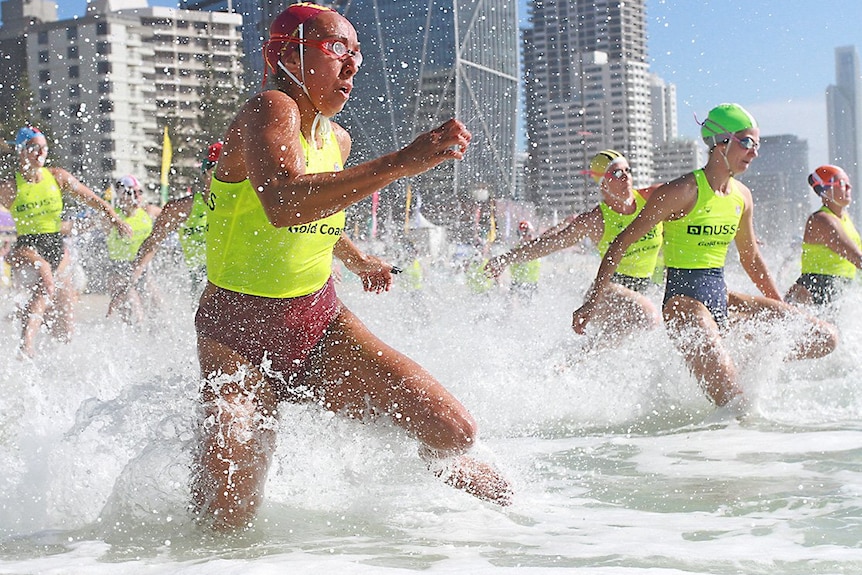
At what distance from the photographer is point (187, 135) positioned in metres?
52.0

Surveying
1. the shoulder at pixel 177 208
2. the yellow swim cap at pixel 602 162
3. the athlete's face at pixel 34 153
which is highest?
the athlete's face at pixel 34 153

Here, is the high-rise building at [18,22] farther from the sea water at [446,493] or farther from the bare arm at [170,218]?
the sea water at [446,493]

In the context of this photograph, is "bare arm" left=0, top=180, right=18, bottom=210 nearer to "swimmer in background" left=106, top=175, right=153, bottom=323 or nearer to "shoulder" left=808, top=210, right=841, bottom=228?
"swimmer in background" left=106, top=175, right=153, bottom=323

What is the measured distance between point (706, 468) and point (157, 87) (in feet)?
233

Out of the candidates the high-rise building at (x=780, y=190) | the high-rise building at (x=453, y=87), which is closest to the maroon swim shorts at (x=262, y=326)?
the high-rise building at (x=780, y=190)

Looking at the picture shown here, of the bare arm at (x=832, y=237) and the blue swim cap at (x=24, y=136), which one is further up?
the blue swim cap at (x=24, y=136)

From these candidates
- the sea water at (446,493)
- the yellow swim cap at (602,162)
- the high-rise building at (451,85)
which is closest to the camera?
the sea water at (446,493)

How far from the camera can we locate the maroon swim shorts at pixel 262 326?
10.9 feet

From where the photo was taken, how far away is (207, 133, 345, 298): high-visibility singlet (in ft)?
10.8

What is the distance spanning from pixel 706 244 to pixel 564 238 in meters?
1.45

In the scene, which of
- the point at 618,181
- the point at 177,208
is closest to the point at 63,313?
the point at 177,208

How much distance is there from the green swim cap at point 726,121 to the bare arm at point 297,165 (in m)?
3.23

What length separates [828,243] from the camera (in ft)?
24.9

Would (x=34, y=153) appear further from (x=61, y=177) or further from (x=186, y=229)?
(x=186, y=229)
